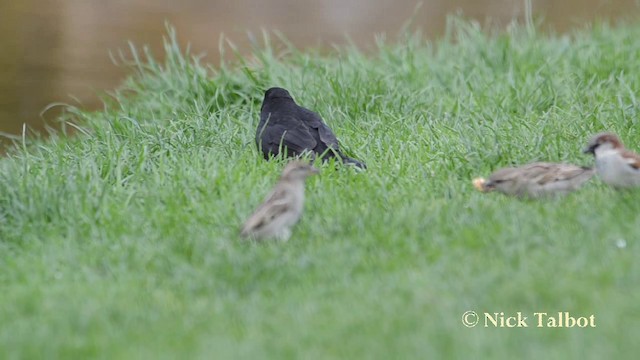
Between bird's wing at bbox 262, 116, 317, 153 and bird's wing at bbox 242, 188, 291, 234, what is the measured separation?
176cm

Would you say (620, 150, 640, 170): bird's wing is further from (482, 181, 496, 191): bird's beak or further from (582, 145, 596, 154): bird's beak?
(482, 181, 496, 191): bird's beak

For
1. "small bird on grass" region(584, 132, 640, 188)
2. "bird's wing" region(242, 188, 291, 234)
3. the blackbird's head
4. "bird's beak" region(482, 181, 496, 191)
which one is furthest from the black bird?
"small bird on grass" region(584, 132, 640, 188)

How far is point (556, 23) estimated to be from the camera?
13812 mm

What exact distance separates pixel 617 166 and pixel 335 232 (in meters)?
1.71

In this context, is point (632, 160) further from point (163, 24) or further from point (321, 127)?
point (163, 24)

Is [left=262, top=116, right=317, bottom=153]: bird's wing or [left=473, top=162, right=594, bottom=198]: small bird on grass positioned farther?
[left=262, top=116, right=317, bottom=153]: bird's wing

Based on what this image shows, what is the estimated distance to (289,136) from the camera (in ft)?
25.8

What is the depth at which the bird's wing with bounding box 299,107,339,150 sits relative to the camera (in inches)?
305

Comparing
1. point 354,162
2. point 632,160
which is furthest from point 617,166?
point 354,162

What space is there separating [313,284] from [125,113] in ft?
14.9

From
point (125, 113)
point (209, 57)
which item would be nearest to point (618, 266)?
point (125, 113)

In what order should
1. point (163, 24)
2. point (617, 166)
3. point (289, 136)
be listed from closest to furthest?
point (617, 166), point (289, 136), point (163, 24)

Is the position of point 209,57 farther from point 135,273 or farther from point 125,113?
point 135,273

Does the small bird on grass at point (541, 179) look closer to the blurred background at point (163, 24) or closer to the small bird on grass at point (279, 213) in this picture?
the small bird on grass at point (279, 213)
